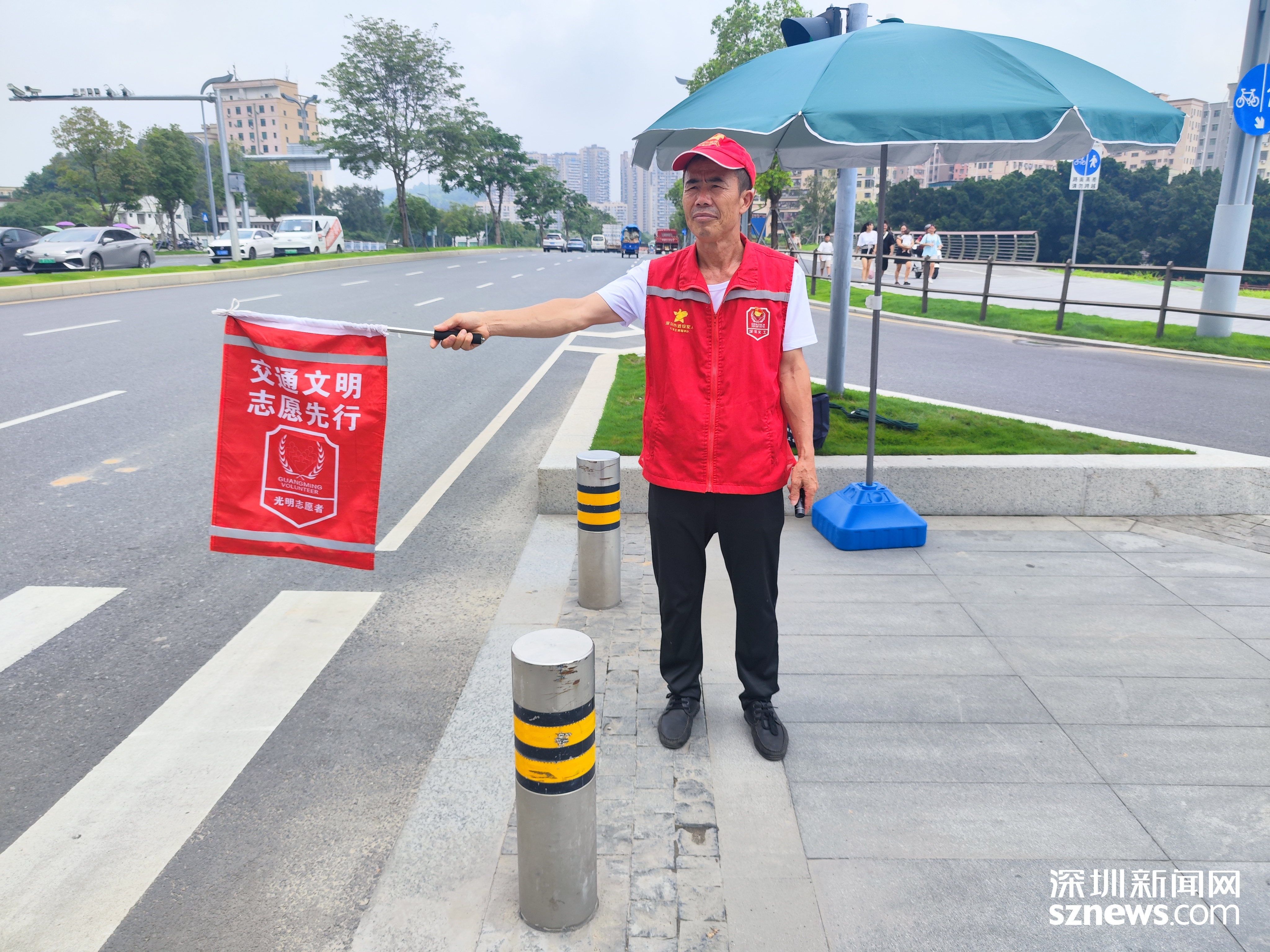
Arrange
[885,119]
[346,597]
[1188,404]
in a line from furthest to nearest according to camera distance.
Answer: [1188,404] < [346,597] < [885,119]

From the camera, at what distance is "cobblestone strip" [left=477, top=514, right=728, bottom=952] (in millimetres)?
2412

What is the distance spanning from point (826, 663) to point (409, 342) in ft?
35.4

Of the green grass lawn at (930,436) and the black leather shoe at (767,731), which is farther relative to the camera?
the green grass lawn at (930,436)

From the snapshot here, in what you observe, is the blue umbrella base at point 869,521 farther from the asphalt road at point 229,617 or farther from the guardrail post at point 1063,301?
the guardrail post at point 1063,301

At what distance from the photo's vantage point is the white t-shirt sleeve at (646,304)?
10.2 ft

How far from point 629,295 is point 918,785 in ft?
6.74

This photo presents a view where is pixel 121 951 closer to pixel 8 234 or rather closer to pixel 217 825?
pixel 217 825

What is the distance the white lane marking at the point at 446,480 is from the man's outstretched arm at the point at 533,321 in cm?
240

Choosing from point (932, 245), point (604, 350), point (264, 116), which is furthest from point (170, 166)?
point (264, 116)

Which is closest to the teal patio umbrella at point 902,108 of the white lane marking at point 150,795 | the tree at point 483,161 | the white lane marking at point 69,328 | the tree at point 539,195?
the white lane marking at point 150,795

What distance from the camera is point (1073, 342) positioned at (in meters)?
14.8

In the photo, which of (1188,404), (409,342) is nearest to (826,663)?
(1188,404)

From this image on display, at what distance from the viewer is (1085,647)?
13.6 ft

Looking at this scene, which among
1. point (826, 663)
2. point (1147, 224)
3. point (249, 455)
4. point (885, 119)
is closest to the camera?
point (249, 455)
